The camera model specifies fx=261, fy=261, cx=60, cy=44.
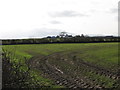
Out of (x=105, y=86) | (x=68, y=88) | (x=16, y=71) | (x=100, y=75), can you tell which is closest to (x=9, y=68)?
Result: (x=16, y=71)

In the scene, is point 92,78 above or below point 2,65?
below

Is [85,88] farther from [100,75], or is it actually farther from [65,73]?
[65,73]

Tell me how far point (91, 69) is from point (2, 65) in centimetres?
1735

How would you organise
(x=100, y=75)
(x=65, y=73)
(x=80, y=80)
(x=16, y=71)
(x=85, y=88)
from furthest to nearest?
(x=65, y=73)
(x=100, y=75)
(x=80, y=80)
(x=85, y=88)
(x=16, y=71)

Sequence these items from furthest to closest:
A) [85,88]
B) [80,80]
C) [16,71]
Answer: [80,80] < [85,88] < [16,71]

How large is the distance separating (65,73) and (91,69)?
11.1 feet

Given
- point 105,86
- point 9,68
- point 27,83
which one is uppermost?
point 9,68

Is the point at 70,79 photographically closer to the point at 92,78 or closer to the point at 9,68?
the point at 92,78

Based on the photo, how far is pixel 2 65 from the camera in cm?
1274

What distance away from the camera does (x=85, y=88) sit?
20078mm

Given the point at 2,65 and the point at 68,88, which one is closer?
the point at 2,65

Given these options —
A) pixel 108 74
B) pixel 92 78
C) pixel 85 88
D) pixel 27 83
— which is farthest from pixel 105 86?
pixel 27 83

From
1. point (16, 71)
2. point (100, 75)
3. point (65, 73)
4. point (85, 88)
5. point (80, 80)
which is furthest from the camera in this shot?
point (65, 73)

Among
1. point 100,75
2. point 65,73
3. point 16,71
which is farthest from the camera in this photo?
point 65,73
